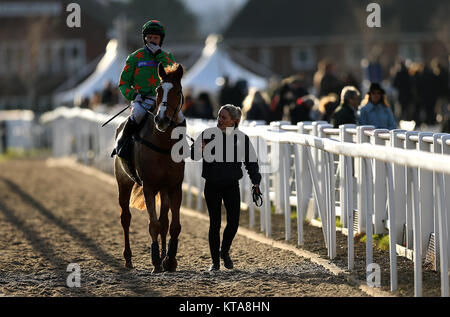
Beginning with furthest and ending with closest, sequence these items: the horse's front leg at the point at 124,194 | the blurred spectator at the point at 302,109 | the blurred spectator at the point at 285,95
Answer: the blurred spectator at the point at 285,95, the blurred spectator at the point at 302,109, the horse's front leg at the point at 124,194

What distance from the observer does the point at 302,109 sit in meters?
17.5

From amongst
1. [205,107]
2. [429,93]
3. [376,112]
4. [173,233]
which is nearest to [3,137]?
[205,107]

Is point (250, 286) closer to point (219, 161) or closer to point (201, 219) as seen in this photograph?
point (219, 161)

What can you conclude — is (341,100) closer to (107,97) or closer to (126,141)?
(126,141)

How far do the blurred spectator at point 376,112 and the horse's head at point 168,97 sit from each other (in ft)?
15.0

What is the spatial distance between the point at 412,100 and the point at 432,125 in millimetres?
729

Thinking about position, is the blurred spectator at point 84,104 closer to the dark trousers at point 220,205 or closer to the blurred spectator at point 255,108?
the blurred spectator at point 255,108

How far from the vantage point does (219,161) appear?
33.0 ft

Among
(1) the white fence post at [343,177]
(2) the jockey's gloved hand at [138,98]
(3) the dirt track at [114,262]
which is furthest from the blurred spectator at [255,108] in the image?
(2) the jockey's gloved hand at [138,98]

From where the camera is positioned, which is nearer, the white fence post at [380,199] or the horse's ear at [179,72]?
the horse's ear at [179,72]

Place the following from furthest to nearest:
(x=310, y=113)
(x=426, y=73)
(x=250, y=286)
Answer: (x=426, y=73) < (x=310, y=113) < (x=250, y=286)

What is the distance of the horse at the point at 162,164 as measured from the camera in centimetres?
978

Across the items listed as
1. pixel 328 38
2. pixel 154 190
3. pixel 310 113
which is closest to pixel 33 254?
pixel 154 190

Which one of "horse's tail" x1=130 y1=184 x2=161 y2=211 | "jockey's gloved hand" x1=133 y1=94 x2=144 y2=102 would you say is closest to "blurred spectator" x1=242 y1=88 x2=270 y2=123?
"horse's tail" x1=130 y1=184 x2=161 y2=211
